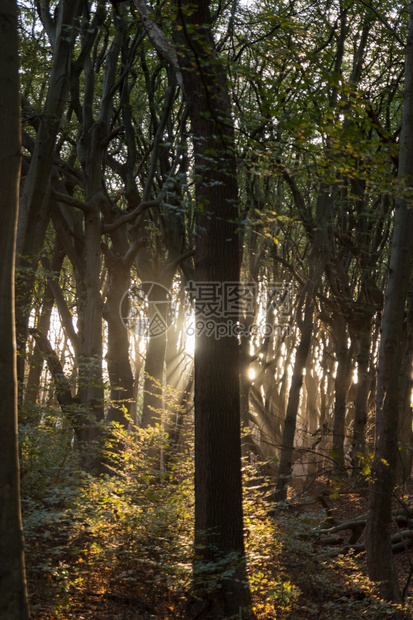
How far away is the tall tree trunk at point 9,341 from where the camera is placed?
3.15 meters

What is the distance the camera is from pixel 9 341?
321 centimetres

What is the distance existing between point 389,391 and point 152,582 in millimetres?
3144

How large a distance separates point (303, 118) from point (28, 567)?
4613 millimetres

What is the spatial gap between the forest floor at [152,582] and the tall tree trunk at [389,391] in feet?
1.22

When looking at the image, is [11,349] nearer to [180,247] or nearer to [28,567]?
[28,567]

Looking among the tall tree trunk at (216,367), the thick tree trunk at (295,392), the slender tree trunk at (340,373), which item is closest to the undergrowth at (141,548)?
the tall tree trunk at (216,367)

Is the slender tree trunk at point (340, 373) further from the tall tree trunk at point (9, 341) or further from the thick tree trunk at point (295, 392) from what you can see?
the tall tree trunk at point (9, 341)

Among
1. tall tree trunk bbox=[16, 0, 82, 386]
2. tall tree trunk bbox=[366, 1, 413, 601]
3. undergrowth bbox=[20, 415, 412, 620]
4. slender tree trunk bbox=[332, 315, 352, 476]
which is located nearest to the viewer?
undergrowth bbox=[20, 415, 412, 620]

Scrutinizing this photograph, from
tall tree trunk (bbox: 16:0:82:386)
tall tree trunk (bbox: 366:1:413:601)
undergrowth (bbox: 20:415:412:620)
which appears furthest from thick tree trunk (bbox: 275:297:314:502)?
tall tree trunk (bbox: 16:0:82:386)

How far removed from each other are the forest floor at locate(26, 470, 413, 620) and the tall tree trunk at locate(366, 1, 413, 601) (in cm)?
37

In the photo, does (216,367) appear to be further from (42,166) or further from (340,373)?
(340,373)

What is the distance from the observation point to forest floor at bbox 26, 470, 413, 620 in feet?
18.9

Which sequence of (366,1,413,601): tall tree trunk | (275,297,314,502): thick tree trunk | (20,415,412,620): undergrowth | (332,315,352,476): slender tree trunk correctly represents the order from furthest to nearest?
(332,315,352,476): slender tree trunk
(275,297,314,502): thick tree trunk
(366,1,413,601): tall tree trunk
(20,415,412,620): undergrowth

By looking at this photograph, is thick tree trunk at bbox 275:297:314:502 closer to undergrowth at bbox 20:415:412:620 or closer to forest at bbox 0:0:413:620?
forest at bbox 0:0:413:620
